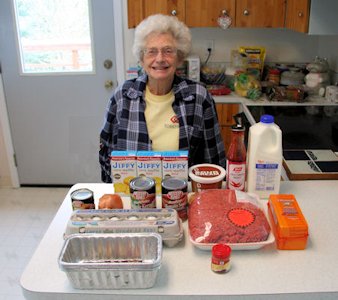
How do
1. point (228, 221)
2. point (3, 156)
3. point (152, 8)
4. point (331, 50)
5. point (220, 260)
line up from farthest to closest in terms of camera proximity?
point (3, 156), point (331, 50), point (152, 8), point (228, 221), point (220, 260)

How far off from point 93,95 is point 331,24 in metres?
1.77

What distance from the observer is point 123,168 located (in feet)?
4.11

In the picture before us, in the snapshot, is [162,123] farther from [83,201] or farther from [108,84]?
[108,84]

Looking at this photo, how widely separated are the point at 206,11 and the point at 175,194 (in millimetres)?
1935

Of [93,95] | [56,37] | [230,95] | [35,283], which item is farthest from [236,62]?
[35,283]

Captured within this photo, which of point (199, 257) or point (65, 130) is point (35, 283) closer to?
point (199, 257)

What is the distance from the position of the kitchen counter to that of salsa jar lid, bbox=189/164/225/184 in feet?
0.59

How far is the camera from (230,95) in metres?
2.88

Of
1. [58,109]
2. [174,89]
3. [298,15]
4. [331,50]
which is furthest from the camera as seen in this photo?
[58,109]

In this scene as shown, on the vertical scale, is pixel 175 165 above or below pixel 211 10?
below

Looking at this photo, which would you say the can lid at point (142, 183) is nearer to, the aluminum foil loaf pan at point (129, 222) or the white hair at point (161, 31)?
the aluminum foil loaf pan at point (129, 222)

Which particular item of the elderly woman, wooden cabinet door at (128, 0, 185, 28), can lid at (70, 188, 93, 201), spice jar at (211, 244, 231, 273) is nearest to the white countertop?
wooden cabinet door at (128, 0, 185, 28)

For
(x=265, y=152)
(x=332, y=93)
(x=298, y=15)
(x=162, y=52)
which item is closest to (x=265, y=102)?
(x=332, y=93)

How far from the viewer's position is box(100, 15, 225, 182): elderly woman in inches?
65.4
